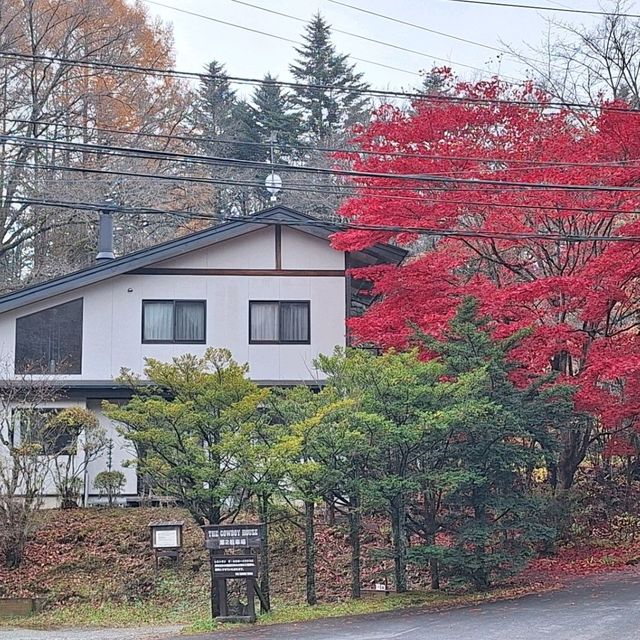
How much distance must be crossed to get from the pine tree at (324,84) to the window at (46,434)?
2503 cm

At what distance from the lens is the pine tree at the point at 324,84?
4369cm

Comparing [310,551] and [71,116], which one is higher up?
[71,116]

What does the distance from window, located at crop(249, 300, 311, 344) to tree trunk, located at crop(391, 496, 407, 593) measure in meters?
8.35

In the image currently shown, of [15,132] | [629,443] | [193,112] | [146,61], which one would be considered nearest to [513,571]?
[629,443]

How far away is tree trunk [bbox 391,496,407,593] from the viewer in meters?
14.1

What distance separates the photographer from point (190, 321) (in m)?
21.9

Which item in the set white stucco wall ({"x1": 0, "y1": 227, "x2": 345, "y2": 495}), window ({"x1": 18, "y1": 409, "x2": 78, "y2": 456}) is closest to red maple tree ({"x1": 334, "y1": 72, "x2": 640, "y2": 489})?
white stucco wall ({"x1": 0, "y1": 227, "x2": 345, "y2": 495})

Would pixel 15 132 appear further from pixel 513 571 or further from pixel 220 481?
pixel 513 571

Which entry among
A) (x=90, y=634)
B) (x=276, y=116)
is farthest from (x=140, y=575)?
(x=276, y=116)

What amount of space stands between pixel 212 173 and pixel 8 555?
2202cm

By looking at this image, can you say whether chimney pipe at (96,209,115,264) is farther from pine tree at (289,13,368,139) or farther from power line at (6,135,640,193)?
pine tree at (289,13,368,139)

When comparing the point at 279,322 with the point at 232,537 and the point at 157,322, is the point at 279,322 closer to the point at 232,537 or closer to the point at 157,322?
the point at 157,322

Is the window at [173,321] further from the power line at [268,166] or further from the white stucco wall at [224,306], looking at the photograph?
the power line at [268,166]

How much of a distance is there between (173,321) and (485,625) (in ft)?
42.0
